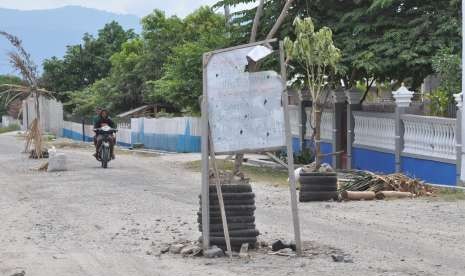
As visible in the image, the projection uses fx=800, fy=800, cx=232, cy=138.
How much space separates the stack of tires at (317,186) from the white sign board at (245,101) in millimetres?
4948

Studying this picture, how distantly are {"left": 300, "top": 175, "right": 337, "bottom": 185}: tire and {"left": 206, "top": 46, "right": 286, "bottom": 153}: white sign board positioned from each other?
16.2ft

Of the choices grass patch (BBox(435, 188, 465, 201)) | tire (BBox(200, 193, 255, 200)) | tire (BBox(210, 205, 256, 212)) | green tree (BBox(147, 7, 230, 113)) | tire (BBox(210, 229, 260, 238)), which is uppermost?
green tree (BBox(147, 7, 230, 113))

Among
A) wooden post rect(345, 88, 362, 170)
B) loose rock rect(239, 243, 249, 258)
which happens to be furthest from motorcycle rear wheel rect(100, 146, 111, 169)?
loose rock rect(239, 243, 249, 258)

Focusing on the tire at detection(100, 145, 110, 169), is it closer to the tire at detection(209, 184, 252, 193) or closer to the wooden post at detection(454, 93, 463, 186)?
the wooden post at detection(454, 93, 463, 186)

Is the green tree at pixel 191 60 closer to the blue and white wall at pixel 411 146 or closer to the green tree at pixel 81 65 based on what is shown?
the blue and white wall at pixel 411 146

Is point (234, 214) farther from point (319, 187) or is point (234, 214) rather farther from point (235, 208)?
point (319, 187)

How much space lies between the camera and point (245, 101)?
7875 millimetres

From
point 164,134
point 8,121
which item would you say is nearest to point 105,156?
point 164,134

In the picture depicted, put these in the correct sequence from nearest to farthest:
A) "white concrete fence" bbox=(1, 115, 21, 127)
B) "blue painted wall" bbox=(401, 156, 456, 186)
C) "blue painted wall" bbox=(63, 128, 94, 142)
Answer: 1. "blue painted wall" bbox=(401, 156, 456, 186)
2. "blue painted wall" bbox=(63, 128, 94, 142)
3. "white concrete fence" bbox=(1, 115, 21, 127)

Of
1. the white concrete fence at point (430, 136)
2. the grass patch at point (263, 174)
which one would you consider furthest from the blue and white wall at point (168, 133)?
the white concrete fence at point (430, 136)

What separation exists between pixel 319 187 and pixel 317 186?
4cm

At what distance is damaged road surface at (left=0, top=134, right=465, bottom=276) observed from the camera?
25.0 ft

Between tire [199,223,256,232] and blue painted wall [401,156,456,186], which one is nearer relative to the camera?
tire [199,223,256,232]

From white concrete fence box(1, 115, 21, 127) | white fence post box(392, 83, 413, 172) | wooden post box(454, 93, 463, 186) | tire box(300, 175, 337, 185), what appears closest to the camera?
tire box(300, 175, 337, 185)
